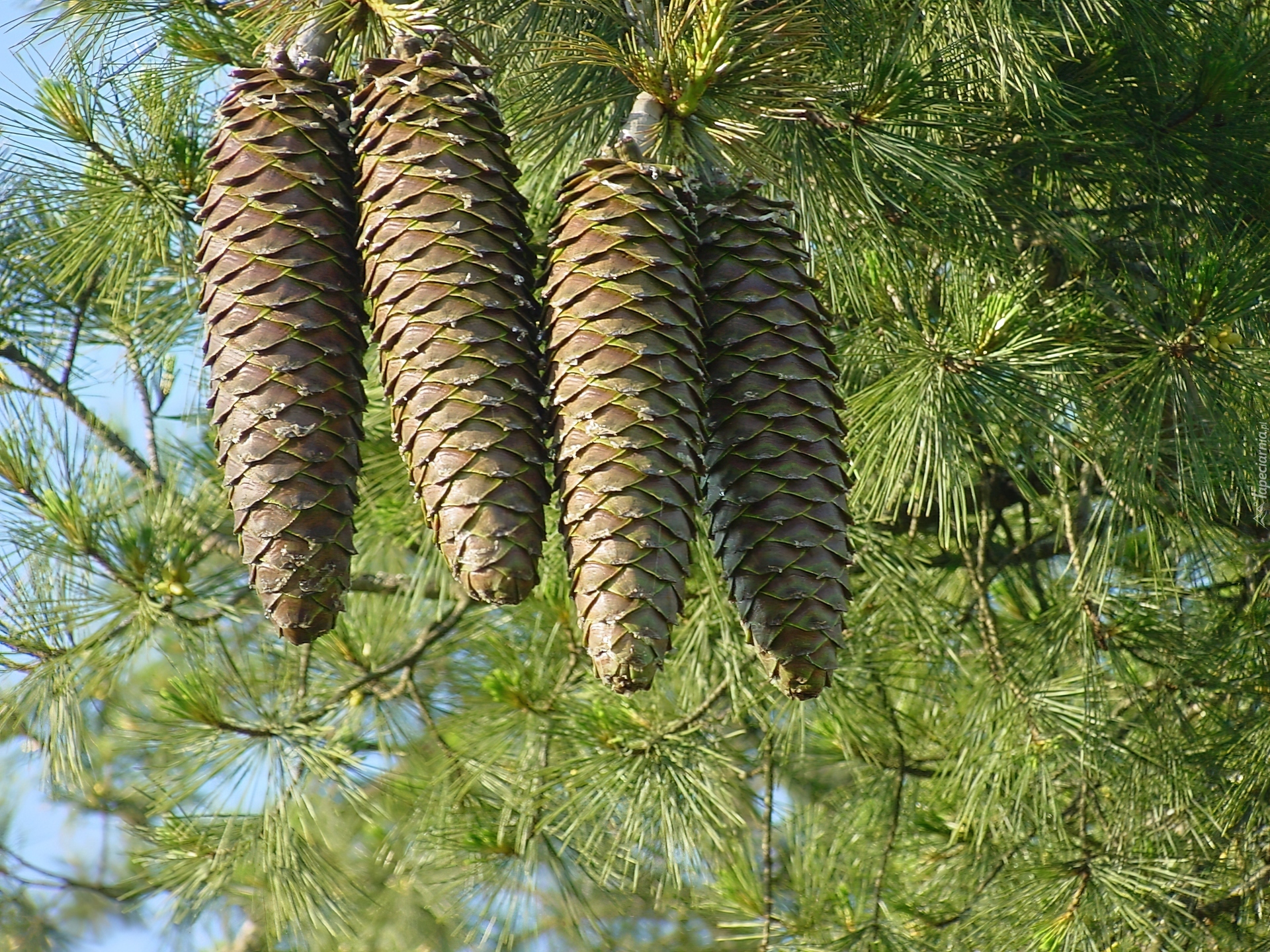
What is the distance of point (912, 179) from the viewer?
1.56 metres

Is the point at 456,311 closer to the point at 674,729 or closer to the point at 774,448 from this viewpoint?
the point at 774,448

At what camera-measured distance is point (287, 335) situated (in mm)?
864

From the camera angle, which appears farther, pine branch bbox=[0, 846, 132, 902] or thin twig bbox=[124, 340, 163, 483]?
pine branch bbox=[0, 846, 132, 902]

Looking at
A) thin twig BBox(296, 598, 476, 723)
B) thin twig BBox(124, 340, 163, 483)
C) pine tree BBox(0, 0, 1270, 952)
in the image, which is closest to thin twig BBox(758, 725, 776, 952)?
pine tree BBox(0, 0, 1270, 952)

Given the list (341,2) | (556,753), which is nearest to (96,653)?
(556,753)

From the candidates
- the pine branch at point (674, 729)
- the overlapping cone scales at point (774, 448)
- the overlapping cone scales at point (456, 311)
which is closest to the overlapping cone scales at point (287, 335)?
the overlapping cone scales at point (456, 311)

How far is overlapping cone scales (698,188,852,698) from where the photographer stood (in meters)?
0.86

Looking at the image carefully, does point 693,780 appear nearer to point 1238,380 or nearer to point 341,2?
point 1238,380

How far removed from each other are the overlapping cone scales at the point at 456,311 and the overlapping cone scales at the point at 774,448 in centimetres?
14

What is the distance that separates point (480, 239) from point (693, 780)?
119 cm

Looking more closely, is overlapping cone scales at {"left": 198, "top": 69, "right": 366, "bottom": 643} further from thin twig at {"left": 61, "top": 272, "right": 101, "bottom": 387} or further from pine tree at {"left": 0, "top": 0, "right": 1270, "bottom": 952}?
thin twig at {"left": 61, "top": 272, "right": 101, "bottom": 387}

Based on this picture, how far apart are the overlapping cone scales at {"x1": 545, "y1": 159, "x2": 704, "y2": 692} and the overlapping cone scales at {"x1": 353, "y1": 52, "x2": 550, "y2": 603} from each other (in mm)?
28

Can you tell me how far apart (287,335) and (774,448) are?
13.2 inches

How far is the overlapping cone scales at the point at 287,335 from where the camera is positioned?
0.82 m
